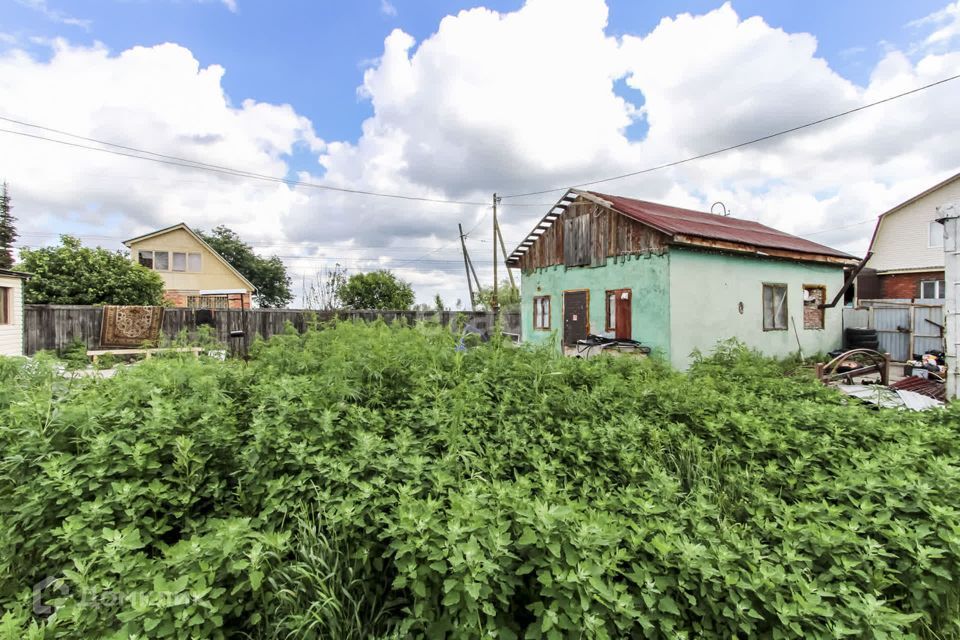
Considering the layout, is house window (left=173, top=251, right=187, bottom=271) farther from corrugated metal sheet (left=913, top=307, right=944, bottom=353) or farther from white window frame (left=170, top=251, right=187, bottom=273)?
corrugated metal sheet (left=913, top=307, right=944, bottom=353)

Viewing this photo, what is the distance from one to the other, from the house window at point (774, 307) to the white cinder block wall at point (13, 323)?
20594mm

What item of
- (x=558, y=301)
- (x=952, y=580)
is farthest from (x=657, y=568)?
(x=558, y=301)

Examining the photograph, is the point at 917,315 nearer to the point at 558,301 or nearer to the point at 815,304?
the point at 815,304

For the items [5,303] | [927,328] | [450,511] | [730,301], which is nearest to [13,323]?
[5,303]

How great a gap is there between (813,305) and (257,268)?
45.0 m

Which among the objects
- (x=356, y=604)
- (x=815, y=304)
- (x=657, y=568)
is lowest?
(x=356, y=604)

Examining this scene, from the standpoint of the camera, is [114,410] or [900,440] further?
[900,440]

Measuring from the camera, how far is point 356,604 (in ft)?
5.92

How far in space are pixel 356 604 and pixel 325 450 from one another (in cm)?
77

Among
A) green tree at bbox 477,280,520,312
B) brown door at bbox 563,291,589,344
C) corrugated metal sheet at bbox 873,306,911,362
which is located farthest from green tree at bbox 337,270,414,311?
corrugated metal sheet at bbox 873,306,911,362

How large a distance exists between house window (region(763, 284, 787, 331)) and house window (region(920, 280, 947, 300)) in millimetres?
12642

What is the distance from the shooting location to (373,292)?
26.5 metres

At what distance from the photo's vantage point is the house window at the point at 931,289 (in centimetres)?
1802

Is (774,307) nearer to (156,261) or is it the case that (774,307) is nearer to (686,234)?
(686,234)
